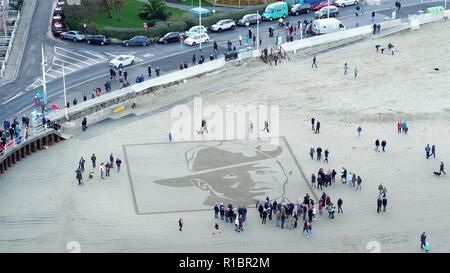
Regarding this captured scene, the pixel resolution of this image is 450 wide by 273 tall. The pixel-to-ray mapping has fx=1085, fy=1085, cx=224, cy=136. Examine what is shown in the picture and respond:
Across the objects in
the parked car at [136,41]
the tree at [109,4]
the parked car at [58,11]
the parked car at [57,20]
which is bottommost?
the parked car at [136,41]

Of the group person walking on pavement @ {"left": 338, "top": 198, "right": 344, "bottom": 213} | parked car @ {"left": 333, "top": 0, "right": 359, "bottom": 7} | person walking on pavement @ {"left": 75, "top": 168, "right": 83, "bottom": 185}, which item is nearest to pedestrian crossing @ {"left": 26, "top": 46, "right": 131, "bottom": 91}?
person walking on pavement @ {"left": 75, "top": 168, "right": 83, "bottom": 185}

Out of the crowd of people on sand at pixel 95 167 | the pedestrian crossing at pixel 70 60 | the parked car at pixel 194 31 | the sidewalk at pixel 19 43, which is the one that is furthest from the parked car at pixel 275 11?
the crowd of people on sand at pixel 95 167

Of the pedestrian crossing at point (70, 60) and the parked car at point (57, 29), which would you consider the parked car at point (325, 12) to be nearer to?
the pedestrian crossing at point (70, 60)

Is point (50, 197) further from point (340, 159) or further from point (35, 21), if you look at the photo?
point (35, 21)

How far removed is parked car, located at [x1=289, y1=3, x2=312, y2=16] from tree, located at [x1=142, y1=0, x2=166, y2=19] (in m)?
→ 12.8

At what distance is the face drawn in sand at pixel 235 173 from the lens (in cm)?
7038

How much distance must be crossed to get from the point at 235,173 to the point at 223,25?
32083 mm

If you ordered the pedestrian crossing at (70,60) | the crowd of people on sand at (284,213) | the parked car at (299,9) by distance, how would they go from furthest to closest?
1. the parked car at (299,9)
2. the pedestrian crossing at (70,60)
3. the crowd of people on sand at (284,213)

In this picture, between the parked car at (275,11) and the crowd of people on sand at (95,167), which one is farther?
the parked car at (275,11)

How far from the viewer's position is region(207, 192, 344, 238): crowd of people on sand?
6519 cm

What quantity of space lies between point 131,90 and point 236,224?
2529 centimetres

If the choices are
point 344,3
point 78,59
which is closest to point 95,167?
point 78,59

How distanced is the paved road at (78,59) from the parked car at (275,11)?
77 cm

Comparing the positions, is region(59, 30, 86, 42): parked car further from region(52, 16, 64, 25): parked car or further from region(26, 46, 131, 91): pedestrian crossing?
region(52, 16, 64, 25): parked car
